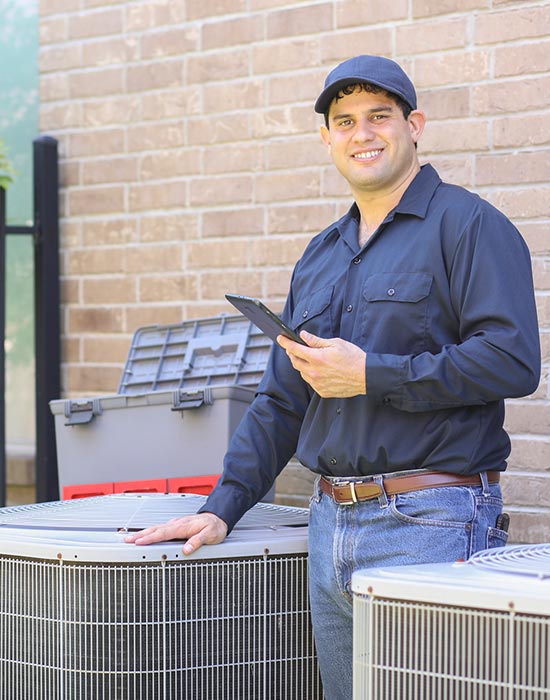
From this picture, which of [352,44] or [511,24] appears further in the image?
[352,44]

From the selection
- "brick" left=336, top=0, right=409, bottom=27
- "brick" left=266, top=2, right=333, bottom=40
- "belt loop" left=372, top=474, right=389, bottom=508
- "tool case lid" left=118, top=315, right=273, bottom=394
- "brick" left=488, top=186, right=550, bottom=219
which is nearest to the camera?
"belt loop" left=372, top=474, right=389, bottom=508

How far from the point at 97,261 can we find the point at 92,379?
0.51m

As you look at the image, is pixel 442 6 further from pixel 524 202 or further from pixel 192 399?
pixel 192 399

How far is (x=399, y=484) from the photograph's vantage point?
256 centimetres

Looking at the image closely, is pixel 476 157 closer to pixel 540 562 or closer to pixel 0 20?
pixel 540 562

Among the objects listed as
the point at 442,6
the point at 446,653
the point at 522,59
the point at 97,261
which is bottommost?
the point at 446,653

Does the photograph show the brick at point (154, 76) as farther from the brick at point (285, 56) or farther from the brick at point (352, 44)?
the brick at point (352, 44)

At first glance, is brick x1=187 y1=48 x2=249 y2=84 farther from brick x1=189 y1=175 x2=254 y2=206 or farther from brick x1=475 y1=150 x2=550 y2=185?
brick x1=475 y1=150 x2=550 y2=185

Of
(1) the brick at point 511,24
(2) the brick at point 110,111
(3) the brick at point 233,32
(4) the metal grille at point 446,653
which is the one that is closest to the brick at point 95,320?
(2) the brick at point 110,111

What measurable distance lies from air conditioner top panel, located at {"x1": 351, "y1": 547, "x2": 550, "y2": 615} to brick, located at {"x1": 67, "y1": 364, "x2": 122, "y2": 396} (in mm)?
2831

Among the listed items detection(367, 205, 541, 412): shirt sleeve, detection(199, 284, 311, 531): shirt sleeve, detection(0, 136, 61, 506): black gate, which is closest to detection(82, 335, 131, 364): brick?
detection(0, 136, 61, 506): black gate

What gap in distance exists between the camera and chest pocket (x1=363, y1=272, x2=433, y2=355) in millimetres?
2588

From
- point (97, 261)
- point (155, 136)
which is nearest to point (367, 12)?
point (155, 136)

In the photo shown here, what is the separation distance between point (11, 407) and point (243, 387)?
82.6 inches
